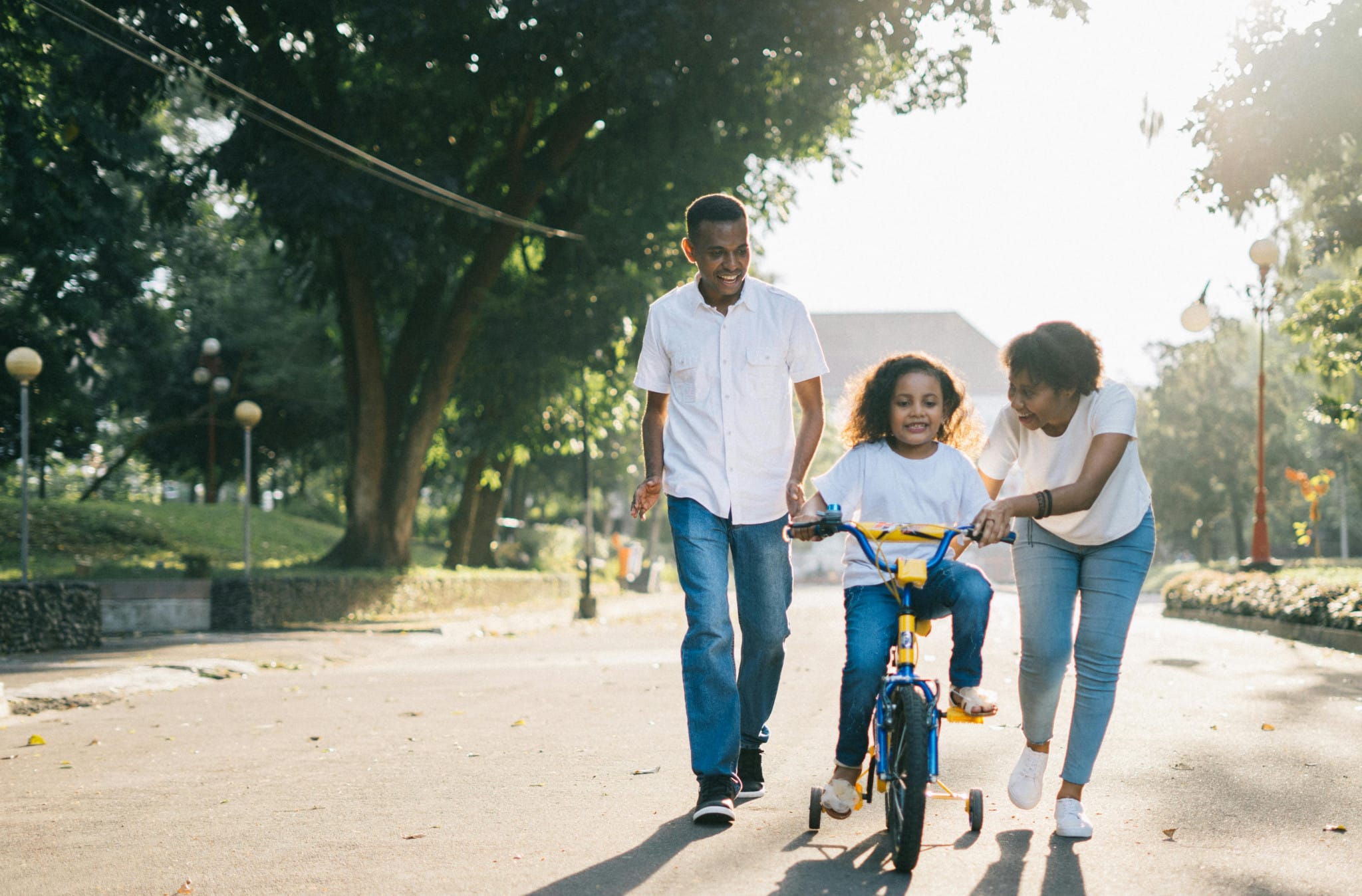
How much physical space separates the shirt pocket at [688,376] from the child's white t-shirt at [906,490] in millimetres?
682

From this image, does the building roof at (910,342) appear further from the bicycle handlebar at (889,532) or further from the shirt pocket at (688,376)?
the bicycle handlebar at (889,532)

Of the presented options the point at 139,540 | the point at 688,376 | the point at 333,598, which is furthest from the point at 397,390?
the point at 688,376

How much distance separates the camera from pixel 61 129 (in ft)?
53.2

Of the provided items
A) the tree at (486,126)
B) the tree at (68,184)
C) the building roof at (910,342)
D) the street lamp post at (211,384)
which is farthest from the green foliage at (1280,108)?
the building roof at (910,342)

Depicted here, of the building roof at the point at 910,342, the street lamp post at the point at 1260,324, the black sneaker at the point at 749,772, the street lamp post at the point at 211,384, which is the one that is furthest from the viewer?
the building roof at the point at 910,342

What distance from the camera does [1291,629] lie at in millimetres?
16844

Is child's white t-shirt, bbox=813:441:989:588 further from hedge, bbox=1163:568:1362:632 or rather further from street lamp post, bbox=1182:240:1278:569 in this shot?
street lamp post, bbox=1182:240:1278:569

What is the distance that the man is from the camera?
507cm

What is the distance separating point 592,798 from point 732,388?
67.2 inches

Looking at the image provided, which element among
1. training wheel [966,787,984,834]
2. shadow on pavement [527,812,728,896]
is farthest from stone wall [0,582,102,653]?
training wheel [966,787,984,834]

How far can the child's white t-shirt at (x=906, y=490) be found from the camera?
188 inches

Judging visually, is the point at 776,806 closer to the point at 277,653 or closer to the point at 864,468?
the point at 864,468

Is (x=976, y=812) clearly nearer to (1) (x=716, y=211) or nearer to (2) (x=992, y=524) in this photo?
(2) (x=992, y=524)

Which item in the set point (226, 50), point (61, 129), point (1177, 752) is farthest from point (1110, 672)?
point (226, 50)
